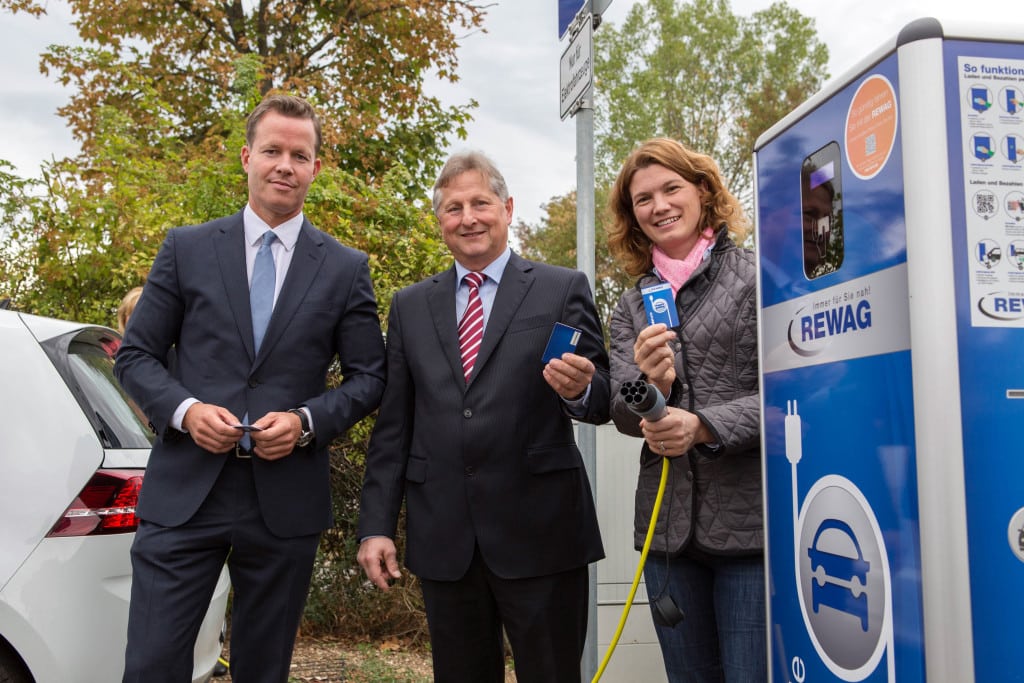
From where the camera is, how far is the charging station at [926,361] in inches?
63.5

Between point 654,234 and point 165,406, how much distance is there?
57.9 inches

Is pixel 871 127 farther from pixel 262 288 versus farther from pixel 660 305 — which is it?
pixel 262 288

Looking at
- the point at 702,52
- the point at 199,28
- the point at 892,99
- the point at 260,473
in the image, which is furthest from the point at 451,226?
the point at 702,52

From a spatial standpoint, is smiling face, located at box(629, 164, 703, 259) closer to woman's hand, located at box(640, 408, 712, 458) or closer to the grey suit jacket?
the grey suit jacket

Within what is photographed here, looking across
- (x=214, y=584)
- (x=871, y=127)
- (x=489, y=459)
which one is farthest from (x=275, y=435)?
(x=871, y=127)

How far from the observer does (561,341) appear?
97.6 inches

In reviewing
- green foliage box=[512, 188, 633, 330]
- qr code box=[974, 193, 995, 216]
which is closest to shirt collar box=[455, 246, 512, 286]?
qr code box=[974, 193, 995, 216]

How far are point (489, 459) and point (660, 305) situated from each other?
2.27 ft

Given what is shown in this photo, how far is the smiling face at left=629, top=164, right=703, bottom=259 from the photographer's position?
260 centimetres

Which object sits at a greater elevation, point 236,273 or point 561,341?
point 236,273

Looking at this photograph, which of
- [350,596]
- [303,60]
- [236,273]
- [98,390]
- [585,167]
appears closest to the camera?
[236,273]

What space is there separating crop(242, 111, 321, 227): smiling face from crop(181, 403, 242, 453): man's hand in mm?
655

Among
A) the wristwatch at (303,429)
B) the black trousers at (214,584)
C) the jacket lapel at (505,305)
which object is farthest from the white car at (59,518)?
the jacket lapel at (505,305)

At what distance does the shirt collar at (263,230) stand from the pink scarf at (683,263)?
3.66 feet
